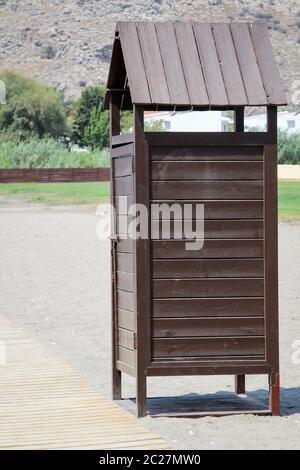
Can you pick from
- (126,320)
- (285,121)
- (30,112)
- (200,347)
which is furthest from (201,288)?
(30,112)

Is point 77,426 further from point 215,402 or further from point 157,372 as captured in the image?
point 215,402

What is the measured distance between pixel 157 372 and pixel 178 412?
366 millimetres

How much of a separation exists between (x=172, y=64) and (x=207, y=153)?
64 cm

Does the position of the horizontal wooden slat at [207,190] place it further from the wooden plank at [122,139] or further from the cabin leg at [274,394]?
the cabin leg at [274,394]

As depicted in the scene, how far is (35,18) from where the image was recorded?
403ft

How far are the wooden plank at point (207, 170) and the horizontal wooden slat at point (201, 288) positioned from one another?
0.69m

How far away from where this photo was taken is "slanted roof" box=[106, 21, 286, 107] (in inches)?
300

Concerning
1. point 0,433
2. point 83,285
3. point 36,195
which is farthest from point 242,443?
point 36,195

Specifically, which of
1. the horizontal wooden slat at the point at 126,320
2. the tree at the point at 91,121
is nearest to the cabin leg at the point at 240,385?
the horizontal wooden slat at the point at 126,320

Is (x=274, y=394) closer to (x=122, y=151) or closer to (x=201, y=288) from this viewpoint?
(x=201, y=288)

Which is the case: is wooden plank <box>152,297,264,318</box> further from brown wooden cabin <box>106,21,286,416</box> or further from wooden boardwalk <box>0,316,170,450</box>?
wooden boardwalk <box>0,316,170,450</box>

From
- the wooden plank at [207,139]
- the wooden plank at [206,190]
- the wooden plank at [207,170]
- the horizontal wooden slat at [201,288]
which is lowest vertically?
the horizontal wooden slat at [201,288]

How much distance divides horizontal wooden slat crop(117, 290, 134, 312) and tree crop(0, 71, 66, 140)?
8208 cm

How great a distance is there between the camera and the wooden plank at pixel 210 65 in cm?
767
